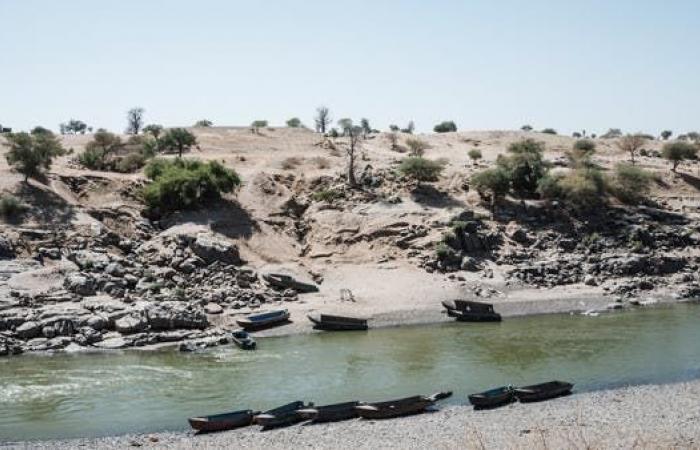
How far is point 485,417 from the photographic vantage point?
22.5m

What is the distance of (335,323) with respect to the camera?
118ft

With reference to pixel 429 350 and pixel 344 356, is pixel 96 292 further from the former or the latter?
pixel 429 350

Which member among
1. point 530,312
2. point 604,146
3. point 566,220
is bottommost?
point 530,312

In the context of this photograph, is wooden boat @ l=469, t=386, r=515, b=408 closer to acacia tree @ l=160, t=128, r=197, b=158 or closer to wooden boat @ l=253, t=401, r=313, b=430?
wooden boat @ l=253, t=401, r=313, b=430

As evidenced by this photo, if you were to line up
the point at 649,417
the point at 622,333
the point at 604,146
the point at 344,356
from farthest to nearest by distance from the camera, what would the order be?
the point at 604,146
the point at 622,333
the point at 344,356
the point at 649,417

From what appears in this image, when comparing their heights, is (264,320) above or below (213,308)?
below

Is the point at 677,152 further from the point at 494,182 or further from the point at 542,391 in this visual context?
the point at 542,391

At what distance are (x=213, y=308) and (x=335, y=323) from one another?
6.04 metres

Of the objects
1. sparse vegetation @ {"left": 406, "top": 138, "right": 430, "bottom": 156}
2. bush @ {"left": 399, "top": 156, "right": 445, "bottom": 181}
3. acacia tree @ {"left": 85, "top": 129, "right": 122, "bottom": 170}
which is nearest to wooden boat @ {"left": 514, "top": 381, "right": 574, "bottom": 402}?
bush @ {"left": 399, "top": 156, "right": 445, "bottom": 181}

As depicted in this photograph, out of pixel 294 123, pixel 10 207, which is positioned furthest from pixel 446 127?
pixel 10 207

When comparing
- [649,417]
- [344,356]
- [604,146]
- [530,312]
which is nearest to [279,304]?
Answer: [344,356]

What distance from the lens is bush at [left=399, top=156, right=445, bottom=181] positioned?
53.1 meters

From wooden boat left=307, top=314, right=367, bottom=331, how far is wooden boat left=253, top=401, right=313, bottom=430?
12.8 metres

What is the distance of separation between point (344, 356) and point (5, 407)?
12498mm
